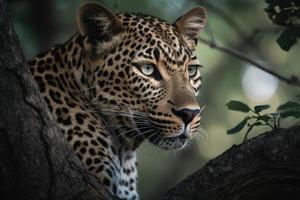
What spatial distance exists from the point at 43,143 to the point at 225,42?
1291 cm

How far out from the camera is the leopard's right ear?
723cm

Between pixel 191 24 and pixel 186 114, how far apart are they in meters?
1.34

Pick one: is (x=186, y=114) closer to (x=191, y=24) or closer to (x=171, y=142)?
(x=171, y=142)

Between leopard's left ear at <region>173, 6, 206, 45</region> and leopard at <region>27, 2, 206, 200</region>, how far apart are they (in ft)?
1.34

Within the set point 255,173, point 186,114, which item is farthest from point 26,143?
point 186,114

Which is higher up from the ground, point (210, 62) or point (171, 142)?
point (171, 142)

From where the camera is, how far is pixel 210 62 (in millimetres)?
20453

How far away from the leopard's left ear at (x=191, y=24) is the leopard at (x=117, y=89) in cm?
41

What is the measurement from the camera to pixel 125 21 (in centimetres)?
764

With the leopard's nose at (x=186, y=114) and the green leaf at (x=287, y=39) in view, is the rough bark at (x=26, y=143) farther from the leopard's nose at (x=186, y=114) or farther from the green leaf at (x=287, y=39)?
the green leaf at (x=287, y=39)

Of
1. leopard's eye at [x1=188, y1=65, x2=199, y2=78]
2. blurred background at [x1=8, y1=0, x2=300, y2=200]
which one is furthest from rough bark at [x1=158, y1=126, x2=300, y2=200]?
blurred background at [x1=8, y1=0, x2=300, y2=200]

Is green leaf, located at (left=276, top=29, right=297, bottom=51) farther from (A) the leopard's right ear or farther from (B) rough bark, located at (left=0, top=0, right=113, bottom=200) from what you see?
(B) rough bark, located at (left=0, top=0, right=113, bottom=200)

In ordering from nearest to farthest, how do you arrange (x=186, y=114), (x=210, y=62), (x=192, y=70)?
(x=186, y=114) → (x=192, y=70) → (x=210, y=62)

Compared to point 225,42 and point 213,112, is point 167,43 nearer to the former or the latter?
point 225,42
